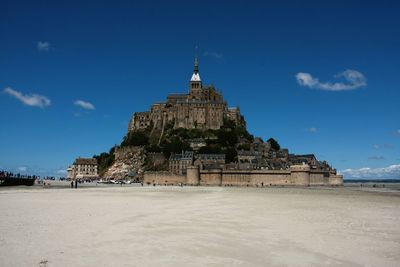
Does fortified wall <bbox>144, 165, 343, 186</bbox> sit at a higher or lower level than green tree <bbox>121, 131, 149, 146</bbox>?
lower

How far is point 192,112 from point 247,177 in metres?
30.7

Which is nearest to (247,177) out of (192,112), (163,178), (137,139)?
(163,178)

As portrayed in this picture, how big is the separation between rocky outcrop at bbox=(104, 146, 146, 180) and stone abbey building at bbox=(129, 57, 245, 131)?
11.9 meters

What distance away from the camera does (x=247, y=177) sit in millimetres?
70250

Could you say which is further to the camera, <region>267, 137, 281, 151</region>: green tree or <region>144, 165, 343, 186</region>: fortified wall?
<region>267, 137, 281, 151</region>: green tree

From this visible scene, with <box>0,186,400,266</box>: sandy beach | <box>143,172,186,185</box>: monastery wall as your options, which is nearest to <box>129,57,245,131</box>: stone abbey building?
<box>143,172,186,185</box>: monastery wall

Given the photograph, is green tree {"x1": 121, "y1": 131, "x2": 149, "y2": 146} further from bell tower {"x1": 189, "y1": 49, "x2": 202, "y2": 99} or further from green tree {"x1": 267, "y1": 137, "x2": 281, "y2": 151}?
green tree {"x1": 267, "y1": 137, "x2": 281, "y2": 151}

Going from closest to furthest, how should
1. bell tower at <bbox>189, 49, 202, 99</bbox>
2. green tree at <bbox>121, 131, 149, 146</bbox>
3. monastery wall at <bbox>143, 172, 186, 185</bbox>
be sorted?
monastery wall at <bbox>143, 172, 186, 185</bbox> → green tree at <bbox>121, 131, 149, 146</bbox> → bell tower at <bbox>189, 49, 202, 99</bbox>

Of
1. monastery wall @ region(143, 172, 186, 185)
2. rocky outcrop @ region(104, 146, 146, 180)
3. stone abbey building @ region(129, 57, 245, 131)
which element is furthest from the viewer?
stone abbey building @ region(129, 57, 245, 131)

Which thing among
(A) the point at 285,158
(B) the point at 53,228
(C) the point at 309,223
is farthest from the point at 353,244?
(A) the point at 285,158

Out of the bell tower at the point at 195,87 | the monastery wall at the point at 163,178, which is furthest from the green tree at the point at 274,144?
the monastery wall at the point at 163,178

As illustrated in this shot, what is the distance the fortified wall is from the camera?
2685 inches

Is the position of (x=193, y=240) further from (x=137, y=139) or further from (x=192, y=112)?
(x=192, y=112)

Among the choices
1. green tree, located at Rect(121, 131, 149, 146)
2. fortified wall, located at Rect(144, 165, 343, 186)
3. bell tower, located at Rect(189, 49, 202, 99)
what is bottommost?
fortified wall, located at Rect(144, 165, 343, 186)
